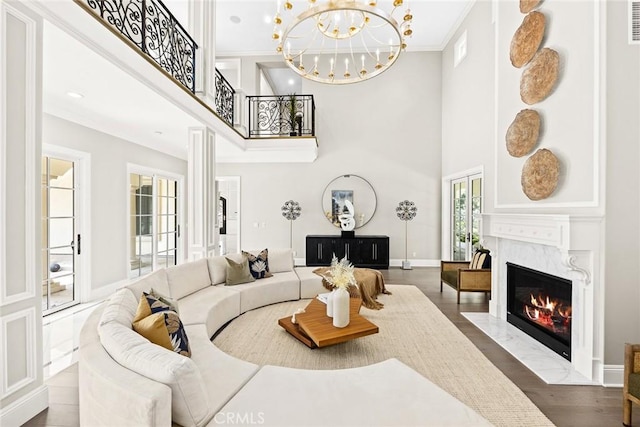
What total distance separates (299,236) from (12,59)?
621 centimetres

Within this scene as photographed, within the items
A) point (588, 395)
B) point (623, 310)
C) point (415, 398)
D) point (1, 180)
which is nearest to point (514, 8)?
point (623, 310)

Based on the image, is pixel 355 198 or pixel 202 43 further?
pixel 355 198

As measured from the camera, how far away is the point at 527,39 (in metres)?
3.28

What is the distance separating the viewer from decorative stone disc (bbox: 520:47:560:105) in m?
2.94

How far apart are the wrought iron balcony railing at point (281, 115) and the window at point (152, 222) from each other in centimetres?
239

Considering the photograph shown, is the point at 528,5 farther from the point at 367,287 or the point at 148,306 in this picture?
the point at 148,306

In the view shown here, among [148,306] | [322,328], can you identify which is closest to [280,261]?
[322,328]

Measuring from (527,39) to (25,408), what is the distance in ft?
18.2

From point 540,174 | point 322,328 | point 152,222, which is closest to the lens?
point 322,328

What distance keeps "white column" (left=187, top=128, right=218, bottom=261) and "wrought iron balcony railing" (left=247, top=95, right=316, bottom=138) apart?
2.33m

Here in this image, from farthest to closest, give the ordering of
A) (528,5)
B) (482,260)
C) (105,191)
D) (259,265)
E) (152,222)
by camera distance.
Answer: (152,222), (105,191), (482,260), (259,265), (528,5)

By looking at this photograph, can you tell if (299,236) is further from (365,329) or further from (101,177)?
(365,329)

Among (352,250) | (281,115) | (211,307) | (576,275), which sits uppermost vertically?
(281,115)

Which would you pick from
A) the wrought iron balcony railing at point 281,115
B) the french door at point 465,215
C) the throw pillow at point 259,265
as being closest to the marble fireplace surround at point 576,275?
the french door at point 465,215
